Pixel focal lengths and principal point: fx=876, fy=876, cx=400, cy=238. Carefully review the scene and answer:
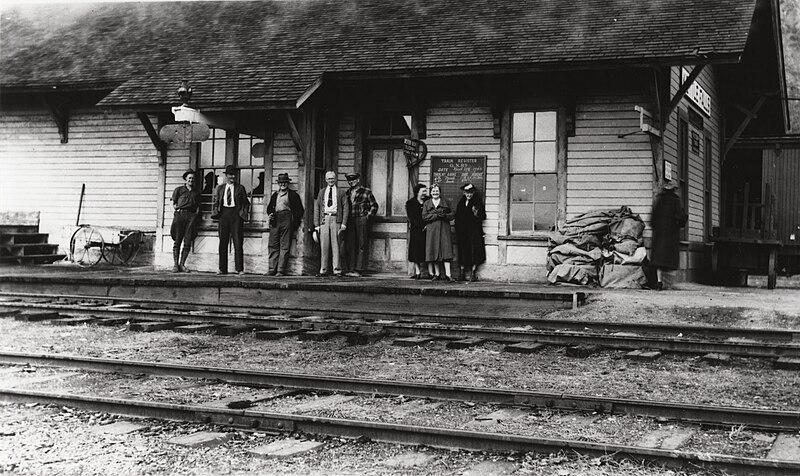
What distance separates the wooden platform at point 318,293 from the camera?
38.0ft

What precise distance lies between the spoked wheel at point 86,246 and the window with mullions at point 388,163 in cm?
612

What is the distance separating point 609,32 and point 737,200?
8.19 meters

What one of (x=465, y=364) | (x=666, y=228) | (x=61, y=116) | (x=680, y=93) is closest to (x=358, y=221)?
(x=666, y=228)

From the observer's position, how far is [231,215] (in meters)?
15.8

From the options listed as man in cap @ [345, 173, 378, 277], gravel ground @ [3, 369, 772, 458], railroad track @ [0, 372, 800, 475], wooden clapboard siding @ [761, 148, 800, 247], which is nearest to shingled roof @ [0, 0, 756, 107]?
man in cap @ [345, 173, 378, 277]

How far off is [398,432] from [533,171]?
1056 cm

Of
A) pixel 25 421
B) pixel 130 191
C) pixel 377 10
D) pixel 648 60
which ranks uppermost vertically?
pixel 377 10

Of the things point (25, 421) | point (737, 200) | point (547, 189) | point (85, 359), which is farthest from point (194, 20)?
point (25, 421)

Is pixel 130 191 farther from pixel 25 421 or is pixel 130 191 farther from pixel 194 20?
pixel 25 421

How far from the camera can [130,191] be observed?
61.5 ft

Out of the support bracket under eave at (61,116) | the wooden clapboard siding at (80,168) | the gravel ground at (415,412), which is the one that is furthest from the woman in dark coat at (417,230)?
the support bracket under eave at (61,116)

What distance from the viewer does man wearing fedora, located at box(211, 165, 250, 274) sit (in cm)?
1580

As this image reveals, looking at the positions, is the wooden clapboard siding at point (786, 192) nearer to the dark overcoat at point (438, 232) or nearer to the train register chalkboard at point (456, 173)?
the train register chalkboard at point (456, 173)

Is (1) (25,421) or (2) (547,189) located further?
(2) (547,189)
